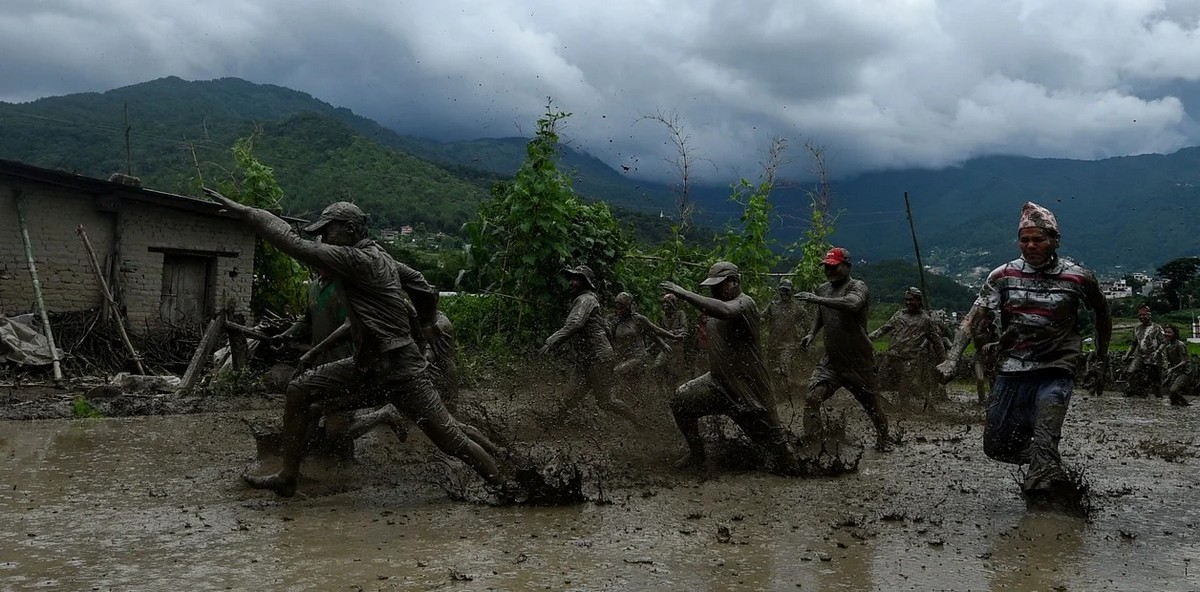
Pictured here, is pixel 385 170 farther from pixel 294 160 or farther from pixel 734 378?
pixel 734 378

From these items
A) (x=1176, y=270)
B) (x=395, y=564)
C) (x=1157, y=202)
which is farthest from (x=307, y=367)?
(x=1157, y=202)

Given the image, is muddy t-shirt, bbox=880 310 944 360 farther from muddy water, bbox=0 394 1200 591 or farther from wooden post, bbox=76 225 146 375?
wooden post, bbox=76 225 146 375

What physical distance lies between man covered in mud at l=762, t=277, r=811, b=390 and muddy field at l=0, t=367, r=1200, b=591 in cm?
534

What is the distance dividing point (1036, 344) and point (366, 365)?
4.13m

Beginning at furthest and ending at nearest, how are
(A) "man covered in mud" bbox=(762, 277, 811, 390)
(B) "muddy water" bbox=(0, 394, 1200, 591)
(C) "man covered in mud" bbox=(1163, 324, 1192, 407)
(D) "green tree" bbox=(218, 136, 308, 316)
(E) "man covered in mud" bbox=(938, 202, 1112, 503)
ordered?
(D) "green tree" bbox=(218, 136, 308, 316) < (C) "man covered in mud" bbox=(1163, 324, 1192, 407) < (A) "man covered in mud" bbox=(762, 277, 811, 390) < (E) "man covered in mud" bbox=(938, 202, 1112, 503) < (B) "muddy water" bbox=(0, 394, 1200, 591)

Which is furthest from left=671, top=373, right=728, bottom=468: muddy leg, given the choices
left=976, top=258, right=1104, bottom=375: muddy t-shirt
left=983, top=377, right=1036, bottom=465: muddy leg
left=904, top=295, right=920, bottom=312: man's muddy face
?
left=904, top=295, right=920, bottom=312: man's muddy face

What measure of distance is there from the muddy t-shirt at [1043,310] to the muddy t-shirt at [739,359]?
172 centimetres

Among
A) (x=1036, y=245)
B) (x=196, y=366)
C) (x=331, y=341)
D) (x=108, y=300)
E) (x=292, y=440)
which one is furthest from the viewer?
(x=108, y=300)

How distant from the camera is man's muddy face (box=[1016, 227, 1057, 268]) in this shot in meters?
6.06

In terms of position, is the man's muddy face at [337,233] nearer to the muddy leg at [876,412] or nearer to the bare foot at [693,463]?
the bare foot at [693,463]

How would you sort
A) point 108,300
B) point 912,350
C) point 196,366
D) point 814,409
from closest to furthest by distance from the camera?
point 814,409 < point 912,350 < point 196,366 < point 108,300

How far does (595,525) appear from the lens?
5.82m

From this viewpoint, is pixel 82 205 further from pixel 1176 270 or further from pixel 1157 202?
pixel 1157 202

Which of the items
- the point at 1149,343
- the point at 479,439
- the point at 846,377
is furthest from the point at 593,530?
the point at 1149,343
